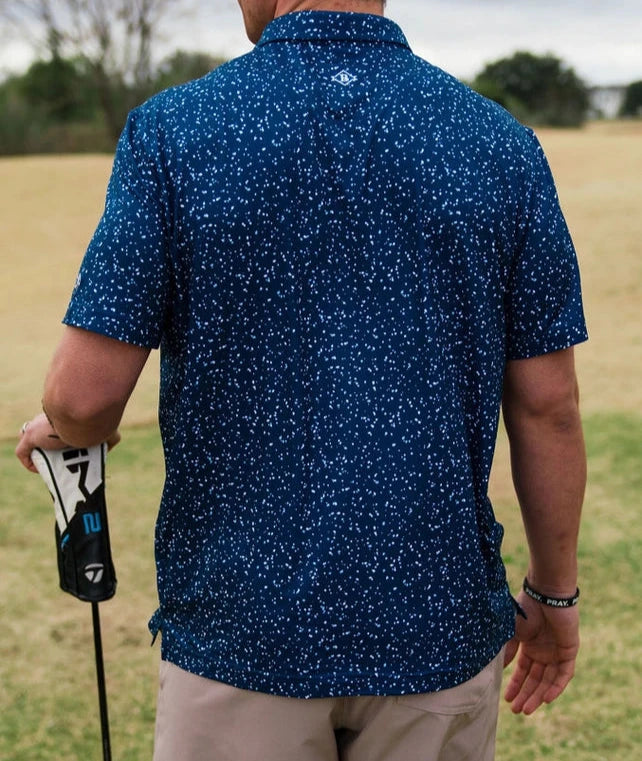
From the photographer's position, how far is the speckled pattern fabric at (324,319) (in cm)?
131

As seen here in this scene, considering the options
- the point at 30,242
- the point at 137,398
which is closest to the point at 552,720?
the point at 137,398

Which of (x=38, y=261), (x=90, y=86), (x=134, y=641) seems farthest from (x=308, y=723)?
(x=90, y=86)

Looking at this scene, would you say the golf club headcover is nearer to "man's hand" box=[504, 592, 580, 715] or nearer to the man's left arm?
the man's left arm

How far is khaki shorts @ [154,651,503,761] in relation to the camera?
4.68ft

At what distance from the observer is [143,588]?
404 cm

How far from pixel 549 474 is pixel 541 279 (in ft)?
1.00

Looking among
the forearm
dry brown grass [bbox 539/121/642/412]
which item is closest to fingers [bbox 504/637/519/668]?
the forearm

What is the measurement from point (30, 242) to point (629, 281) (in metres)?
7.36

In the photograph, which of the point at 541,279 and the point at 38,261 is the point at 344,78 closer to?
the point at 541,279

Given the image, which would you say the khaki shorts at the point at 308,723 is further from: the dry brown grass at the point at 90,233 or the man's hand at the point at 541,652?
the dry brown grass at the point at 90,233

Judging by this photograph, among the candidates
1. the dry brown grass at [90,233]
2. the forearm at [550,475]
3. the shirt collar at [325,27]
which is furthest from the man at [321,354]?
the dry brown grass at [90,233]

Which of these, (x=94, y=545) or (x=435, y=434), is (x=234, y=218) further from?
(x=94, y=545)

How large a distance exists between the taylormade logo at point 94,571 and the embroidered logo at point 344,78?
0.99 metres

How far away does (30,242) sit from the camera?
13195 mm
